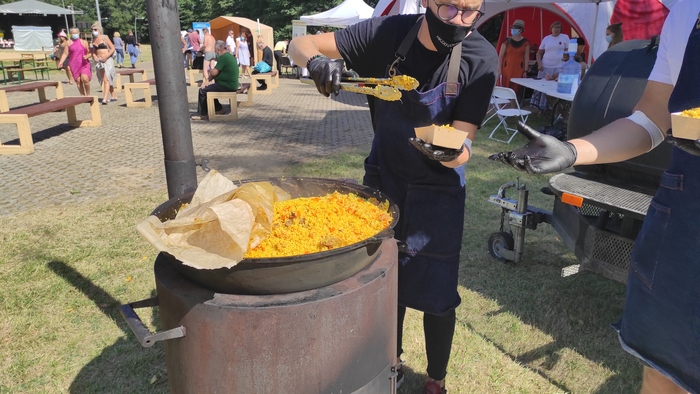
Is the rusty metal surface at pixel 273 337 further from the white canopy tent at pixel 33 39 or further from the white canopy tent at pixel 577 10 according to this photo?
the white canopy tent at pixel 33 39

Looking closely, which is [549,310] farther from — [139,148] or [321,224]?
[139,148]

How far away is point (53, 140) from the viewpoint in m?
8.38

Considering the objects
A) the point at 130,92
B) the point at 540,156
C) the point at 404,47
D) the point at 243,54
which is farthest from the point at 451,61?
the point at 243,54

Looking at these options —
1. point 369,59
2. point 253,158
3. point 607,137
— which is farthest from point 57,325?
point 253,158

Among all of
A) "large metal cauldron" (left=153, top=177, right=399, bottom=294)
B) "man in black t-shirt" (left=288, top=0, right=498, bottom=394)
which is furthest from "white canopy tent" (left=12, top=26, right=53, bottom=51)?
"large metal cauldron" (left=153, top=177, right=399, bottom=294)

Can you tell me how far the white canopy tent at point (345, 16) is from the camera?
17031 millimetres

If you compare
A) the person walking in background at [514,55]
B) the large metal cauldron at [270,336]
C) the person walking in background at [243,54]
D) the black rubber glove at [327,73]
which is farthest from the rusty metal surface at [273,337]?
the person walking in background at [243,54]

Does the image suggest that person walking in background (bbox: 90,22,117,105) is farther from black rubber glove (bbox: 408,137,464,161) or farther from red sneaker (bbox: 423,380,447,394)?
black rubber glove (bbox: 408,137,464,161)

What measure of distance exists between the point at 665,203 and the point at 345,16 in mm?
16935

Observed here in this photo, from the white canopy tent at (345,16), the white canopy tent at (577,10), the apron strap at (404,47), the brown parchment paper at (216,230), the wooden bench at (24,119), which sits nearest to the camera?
the brown parchment paper at (216,230)

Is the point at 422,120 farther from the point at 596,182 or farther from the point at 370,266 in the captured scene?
the point at 596,182

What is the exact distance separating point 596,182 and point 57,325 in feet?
11.7

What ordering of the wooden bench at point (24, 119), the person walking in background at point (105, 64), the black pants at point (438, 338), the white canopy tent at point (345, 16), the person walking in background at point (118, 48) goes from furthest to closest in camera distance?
the person walking in background at point (118, 48) → the white canopy tent at point (345, 16) → the person walking in background at point (105, 64) → the wooden bench at point (24, 119) → the black pants at point (438, 338)

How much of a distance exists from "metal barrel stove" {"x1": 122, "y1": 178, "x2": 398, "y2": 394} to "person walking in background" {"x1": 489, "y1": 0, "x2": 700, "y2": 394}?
0.65m
